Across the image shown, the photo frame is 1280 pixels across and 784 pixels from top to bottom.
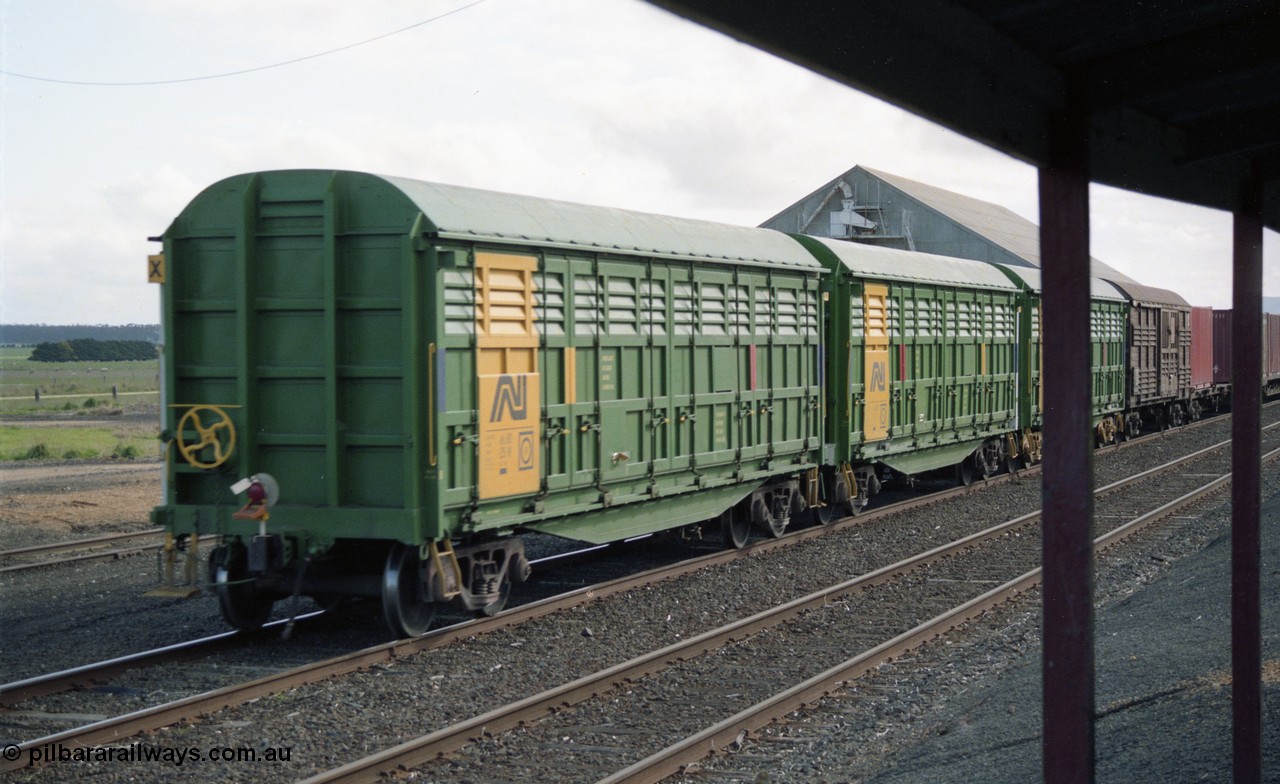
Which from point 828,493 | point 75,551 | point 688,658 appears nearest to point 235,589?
point 688,658

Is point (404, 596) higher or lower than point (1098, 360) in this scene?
lower

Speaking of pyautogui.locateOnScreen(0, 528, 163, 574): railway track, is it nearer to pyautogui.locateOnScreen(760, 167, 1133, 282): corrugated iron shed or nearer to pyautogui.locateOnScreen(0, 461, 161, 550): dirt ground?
pyautogui.locateOnScreen(0, 461, 161, 550): dirt ground

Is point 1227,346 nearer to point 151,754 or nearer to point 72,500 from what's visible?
point 72,500

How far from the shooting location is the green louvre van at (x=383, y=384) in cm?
939

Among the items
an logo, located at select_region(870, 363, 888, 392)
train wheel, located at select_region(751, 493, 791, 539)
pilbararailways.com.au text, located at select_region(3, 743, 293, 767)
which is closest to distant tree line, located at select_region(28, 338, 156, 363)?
an logo, located at select_region(870, 363, 888, 392)

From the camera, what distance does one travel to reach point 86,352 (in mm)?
86562

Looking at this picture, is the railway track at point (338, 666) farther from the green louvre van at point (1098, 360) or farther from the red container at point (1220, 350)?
the red container at point (1220, 350)

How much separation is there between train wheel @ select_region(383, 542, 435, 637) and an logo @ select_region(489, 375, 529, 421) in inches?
52.0

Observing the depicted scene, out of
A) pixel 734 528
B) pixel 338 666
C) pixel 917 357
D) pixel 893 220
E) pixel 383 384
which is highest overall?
pixel 893 220

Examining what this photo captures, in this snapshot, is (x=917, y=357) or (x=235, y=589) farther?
(x=917, y=357)

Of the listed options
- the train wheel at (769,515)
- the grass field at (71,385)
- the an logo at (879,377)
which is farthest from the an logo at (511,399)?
the grass field at (71,385)

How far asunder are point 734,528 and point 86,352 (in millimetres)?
83157

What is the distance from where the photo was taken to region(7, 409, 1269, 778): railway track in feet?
23.4

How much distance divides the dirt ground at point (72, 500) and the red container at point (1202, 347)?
2882 centimetres
